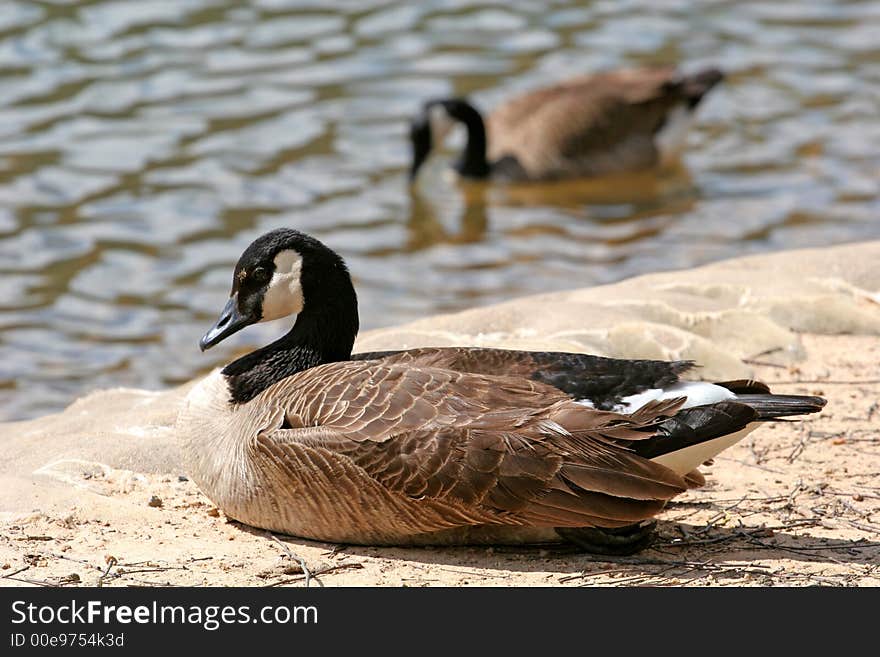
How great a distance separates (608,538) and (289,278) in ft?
5.94

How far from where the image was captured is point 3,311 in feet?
32.2

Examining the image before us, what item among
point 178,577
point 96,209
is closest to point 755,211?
point 96,209

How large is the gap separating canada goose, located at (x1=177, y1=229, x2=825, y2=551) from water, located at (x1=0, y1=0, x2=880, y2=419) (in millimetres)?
3218

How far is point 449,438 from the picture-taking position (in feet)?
16.7

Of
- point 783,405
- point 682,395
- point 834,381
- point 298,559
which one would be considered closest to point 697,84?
point 834,381

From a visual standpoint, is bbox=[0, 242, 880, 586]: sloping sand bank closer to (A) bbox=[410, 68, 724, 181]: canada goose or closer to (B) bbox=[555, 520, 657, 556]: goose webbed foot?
(B) bbox=[555, 520, 657, 556]: goose webbed foot

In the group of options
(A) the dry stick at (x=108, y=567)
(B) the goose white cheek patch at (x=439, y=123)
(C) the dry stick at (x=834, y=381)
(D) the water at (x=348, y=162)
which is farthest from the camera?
A: (B) the goose white cheek patch at (x=439, y=123)

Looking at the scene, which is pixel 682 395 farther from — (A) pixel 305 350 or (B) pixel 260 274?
(B) pixel 260 274

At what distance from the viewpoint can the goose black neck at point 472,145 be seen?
1343 cm

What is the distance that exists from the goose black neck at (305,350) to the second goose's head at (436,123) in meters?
7.09

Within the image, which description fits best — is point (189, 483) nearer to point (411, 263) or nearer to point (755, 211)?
point (411, 263)

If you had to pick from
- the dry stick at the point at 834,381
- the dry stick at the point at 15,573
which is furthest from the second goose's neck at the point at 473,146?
the dry stick at the point at 15,573

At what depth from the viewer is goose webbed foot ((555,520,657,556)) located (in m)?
5.27

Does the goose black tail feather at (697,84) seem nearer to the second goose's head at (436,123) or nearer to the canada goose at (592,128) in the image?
the canada goose at (592,128)
